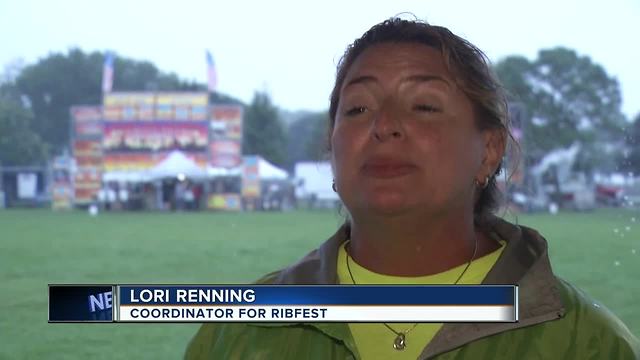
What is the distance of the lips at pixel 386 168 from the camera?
1.01m

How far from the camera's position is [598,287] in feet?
10.4

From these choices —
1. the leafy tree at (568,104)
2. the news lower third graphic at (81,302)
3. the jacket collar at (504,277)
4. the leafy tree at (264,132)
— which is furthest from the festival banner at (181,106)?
the jacket collar at (504,277)

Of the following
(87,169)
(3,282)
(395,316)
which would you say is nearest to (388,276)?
(395,316)

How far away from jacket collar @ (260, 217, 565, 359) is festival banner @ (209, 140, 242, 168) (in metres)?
2.41

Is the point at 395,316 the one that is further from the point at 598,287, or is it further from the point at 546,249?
the point at 598,287

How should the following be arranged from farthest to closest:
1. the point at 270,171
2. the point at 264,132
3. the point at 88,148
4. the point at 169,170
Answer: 1. the point at 169,170
2. the point at 88,148
3. the point at 270,171
4. the point at 264,132

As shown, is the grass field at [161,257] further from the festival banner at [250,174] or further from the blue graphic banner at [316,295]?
the festival banner at [250,174]

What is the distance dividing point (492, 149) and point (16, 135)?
1473 millimetres

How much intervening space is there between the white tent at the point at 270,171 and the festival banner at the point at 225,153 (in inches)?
9.3

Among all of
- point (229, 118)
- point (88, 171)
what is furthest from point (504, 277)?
point (88, 171)

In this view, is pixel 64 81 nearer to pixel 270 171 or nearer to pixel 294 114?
pixel 294 114

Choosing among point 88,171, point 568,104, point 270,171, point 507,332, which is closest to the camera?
point 507,332

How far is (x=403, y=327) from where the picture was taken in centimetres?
102

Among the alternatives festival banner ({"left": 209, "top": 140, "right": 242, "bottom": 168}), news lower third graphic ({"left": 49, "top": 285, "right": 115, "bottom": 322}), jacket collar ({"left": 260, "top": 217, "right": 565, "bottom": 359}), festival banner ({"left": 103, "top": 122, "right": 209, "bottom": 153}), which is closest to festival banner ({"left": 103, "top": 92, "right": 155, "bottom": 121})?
festival banner ({"left": 103, "top": 122, "right": 209, "bottom": 153})
